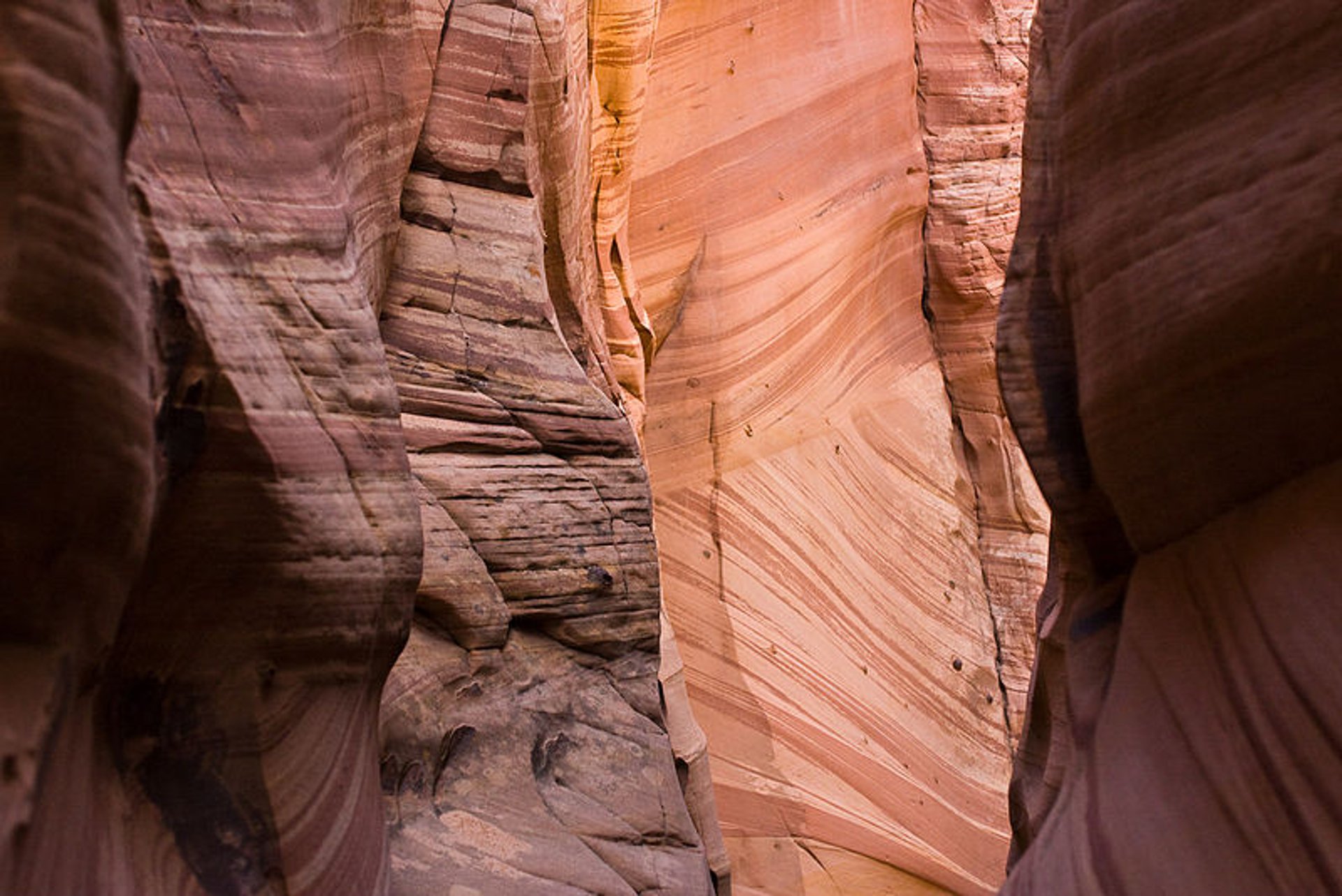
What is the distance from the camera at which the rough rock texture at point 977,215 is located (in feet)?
28.6

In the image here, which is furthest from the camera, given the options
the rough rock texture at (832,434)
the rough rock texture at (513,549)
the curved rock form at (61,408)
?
the rough rock texture at (832,434)

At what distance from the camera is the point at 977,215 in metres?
8.92

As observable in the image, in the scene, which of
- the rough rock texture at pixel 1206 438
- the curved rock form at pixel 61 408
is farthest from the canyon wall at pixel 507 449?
the rough rock texture at pixel 1206 438

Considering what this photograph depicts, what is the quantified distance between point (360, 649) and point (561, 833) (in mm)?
1187

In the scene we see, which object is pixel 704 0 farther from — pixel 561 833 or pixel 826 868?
pixel 561 833

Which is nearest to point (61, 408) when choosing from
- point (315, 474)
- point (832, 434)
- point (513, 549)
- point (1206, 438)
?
point (315, 474)

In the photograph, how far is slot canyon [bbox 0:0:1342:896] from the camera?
2045mm

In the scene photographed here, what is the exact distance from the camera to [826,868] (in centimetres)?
713

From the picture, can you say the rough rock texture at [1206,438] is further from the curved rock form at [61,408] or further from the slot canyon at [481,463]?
the curved rock form at [61,408]

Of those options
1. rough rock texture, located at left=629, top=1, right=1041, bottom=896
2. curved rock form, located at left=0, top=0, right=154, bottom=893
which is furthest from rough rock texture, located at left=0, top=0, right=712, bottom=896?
rough rock texture, located at left=629, top=1, right=1041, bottom=896

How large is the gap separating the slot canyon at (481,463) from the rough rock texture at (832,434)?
4.96 feet

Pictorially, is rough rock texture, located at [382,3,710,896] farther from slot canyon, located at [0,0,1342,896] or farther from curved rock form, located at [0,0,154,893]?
curved rock form, located at [0,0,154,893]

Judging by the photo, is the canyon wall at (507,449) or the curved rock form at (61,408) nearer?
the curved rock form at (61,408)

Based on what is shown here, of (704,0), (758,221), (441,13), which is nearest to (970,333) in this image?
(758,221)
